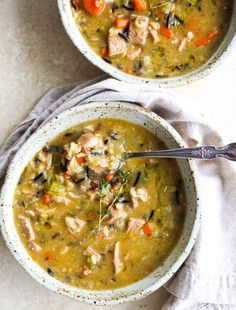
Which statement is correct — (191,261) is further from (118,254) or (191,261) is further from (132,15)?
(132,15)

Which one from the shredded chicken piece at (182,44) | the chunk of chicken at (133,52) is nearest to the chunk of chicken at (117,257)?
the chunk of chicken at (133,52)

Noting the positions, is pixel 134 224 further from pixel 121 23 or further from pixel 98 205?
pixel 121 23

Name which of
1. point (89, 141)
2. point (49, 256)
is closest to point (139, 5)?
point (89, 141)

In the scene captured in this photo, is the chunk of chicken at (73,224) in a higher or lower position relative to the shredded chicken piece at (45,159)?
lower

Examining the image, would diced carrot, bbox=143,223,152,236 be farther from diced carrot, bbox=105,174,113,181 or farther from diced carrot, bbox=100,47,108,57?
diced carrot, bbox=100,47,108,57

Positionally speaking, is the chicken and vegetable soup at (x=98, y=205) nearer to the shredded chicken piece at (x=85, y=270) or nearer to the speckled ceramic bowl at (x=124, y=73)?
the shredded chicken piece at (x=85, y=270)

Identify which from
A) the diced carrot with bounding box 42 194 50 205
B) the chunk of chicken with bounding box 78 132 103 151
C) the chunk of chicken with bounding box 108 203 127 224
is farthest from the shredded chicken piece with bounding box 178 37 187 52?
the diced carrot with bounding box 42 194 50 205
